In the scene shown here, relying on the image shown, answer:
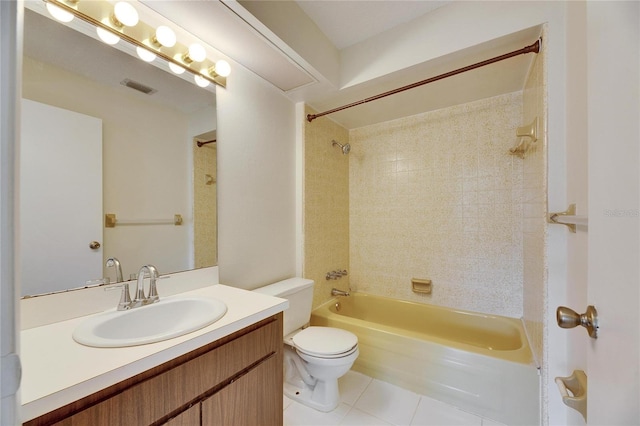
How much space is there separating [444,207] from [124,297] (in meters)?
2.38

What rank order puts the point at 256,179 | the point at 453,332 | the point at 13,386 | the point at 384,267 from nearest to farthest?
1. the point at 13,386
2. the point at 256,179
3. the point at 453,332
4. the point at 384,267

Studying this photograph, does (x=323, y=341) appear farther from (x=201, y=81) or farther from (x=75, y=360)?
(x=201, y=81)

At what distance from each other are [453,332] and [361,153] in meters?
1.95

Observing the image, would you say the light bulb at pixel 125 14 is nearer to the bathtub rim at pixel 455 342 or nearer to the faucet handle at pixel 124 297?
the faucet handle at pixel 124 297

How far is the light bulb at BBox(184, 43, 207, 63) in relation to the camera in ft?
4.31

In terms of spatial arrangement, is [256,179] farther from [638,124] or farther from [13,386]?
[638,124]

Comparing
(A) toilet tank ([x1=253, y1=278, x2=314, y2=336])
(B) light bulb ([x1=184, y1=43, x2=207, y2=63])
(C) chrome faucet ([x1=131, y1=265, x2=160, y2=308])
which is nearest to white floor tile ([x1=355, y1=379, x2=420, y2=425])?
(A) toilet tank ([x1=253, y1=278, x2=314, y2=336])

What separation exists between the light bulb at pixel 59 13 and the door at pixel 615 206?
166 centimetres

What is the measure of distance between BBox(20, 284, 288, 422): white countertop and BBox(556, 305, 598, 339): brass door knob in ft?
3.24

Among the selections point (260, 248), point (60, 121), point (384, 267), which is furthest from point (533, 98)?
point (60, 121)

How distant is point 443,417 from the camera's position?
1.50 meters

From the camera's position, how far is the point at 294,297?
173 cm

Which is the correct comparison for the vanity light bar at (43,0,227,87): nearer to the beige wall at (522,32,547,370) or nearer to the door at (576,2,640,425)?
the door at (576,2,640,425)

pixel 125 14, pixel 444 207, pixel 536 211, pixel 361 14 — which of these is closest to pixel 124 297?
pixel 125 14
